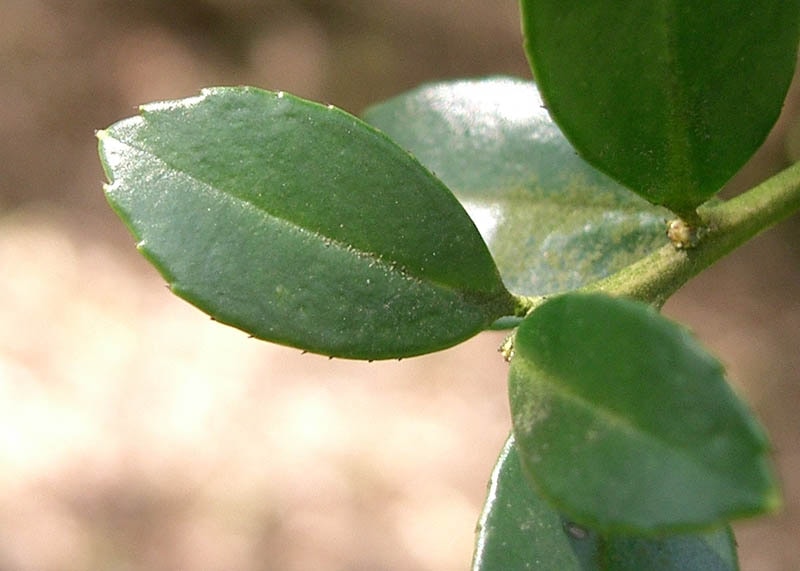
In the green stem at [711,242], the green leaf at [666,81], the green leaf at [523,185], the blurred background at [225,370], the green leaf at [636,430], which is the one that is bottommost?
the blurred background at [225,370]

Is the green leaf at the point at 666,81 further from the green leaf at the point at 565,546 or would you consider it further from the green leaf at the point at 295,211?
the green leaf at the point at 565,546

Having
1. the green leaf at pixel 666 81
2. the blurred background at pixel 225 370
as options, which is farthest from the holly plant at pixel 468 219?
the blurred background at pixel 225 370

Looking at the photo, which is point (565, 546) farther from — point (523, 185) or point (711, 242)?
point (523, 185)

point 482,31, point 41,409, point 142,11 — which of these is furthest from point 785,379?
point 142,11

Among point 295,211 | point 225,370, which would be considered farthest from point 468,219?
point 225,370

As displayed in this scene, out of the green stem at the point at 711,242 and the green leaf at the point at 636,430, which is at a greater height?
the green leaf at the point at 636,430

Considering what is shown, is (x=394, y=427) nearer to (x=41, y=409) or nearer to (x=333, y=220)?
(x=41, y=409)
